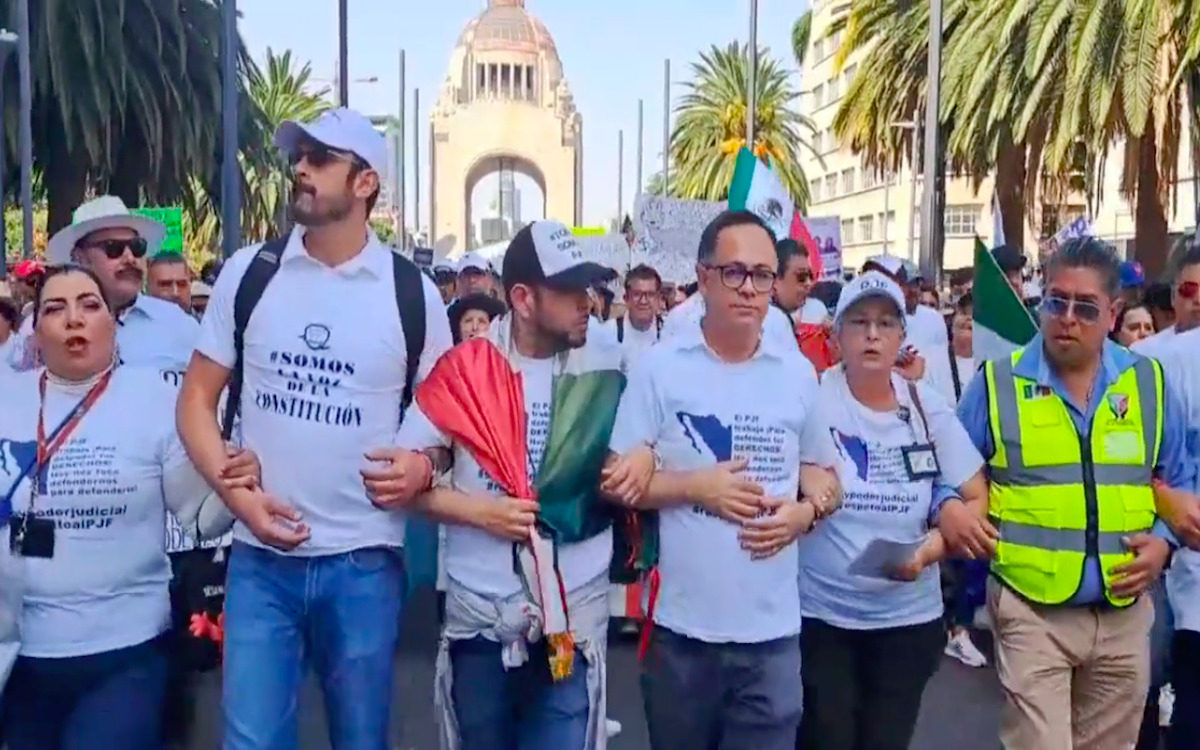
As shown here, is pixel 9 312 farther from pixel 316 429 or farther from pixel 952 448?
pixel 952 448

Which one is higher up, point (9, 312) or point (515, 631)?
point (9, 312)

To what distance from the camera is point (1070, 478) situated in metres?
3.92

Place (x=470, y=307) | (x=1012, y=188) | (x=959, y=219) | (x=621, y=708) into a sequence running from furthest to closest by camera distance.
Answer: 1. (x=959, y=219)
2. (x=1012, y=188)
3. (x=470, y=307)
4. (x=621, y=708)

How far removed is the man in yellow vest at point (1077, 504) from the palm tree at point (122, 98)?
50.9ft

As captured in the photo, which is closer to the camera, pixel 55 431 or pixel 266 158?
pixel 55 431

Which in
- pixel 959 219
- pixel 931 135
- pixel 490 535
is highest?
pixel 959 219

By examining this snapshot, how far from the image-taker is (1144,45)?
1492 centimetres

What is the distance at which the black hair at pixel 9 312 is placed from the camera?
20.8ft

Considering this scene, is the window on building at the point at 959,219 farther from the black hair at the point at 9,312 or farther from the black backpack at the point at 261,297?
the black backpack at the point at 261,297

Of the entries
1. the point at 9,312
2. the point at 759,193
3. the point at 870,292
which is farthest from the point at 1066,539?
the point at 759,193

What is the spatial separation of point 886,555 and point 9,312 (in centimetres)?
447

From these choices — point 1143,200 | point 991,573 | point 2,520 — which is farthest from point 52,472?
point 1143,200

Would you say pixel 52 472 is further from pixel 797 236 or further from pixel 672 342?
pixel 797 236

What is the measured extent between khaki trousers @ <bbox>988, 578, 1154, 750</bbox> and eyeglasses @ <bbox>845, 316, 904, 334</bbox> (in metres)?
0.86
